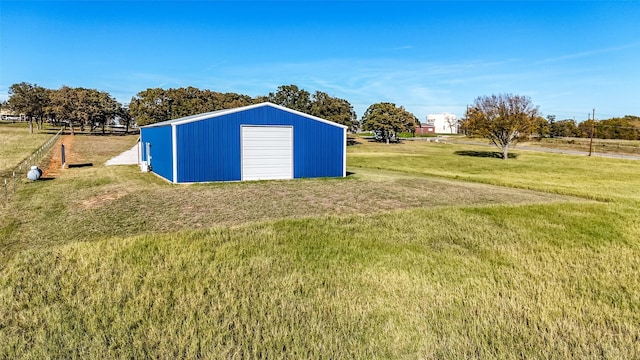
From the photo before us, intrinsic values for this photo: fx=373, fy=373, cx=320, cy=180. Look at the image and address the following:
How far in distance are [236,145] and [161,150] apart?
423cm

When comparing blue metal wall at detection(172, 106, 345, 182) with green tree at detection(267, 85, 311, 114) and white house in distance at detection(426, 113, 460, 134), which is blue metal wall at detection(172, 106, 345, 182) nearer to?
green tree at detection(267, 85, 311, 114)

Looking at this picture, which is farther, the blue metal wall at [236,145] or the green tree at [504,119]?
the green tree at [504,119]

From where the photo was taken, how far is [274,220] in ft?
31.8

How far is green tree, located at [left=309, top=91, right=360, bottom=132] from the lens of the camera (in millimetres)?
56656

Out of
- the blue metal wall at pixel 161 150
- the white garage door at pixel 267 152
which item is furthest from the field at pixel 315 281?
the white garage door at pixel 267 152

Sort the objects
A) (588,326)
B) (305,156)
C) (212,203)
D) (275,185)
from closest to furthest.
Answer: (588,326)
(212,203)
(275,185)
(305,156)

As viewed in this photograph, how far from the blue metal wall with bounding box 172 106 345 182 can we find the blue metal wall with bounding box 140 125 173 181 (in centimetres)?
58

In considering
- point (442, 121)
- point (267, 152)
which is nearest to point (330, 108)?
point (267, 152)

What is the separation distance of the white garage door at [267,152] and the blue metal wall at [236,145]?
0.28 m

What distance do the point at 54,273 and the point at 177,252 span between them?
193cm

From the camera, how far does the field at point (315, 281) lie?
439 cm

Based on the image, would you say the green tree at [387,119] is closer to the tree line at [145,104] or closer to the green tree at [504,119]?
the tree line at [145,104]

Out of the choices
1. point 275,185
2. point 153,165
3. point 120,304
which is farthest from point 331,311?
point 153,165

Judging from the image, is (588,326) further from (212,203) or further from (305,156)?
(305,156)
